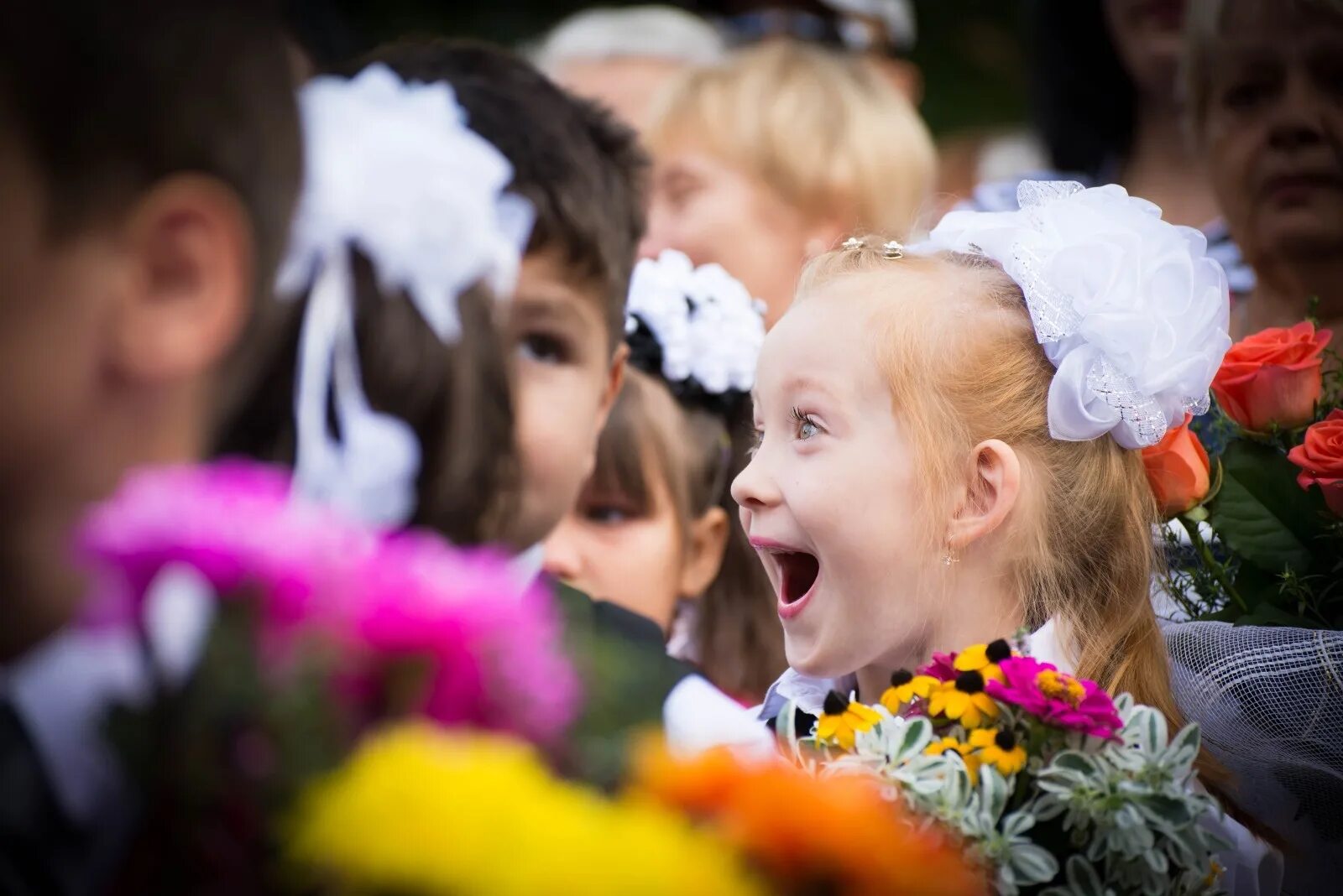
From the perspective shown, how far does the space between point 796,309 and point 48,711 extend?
1363mm

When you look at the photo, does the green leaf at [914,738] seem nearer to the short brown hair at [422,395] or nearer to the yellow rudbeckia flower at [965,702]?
the yellow rudbeckia flower at [965,702]

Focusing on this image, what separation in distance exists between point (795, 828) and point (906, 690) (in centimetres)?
69

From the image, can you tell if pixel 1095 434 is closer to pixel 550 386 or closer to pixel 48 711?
pixel 550 386

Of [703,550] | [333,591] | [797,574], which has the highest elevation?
[333,591]

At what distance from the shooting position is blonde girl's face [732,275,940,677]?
75.9 inches

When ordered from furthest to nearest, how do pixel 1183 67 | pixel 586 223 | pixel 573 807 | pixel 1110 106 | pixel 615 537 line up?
pixel 1110 106
pixel 1183 67
pixel 615 537
pixel 586 223
pixel 573 807

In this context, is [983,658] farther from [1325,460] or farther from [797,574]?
[1325,460]

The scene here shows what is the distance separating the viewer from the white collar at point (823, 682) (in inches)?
75.9

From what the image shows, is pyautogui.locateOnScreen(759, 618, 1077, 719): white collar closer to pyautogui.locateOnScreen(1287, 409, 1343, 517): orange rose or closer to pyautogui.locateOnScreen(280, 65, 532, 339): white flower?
pyautogui.locateOnScreen(1287, 409, 1343, 517): orange rose

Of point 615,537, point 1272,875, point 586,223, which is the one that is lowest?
point 615,537

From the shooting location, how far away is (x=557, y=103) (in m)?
1.72

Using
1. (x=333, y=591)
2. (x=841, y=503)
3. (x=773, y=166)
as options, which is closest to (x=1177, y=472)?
(x=841, y=503)

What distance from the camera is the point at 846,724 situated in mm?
1573

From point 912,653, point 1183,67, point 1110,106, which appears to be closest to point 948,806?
point 912,653
